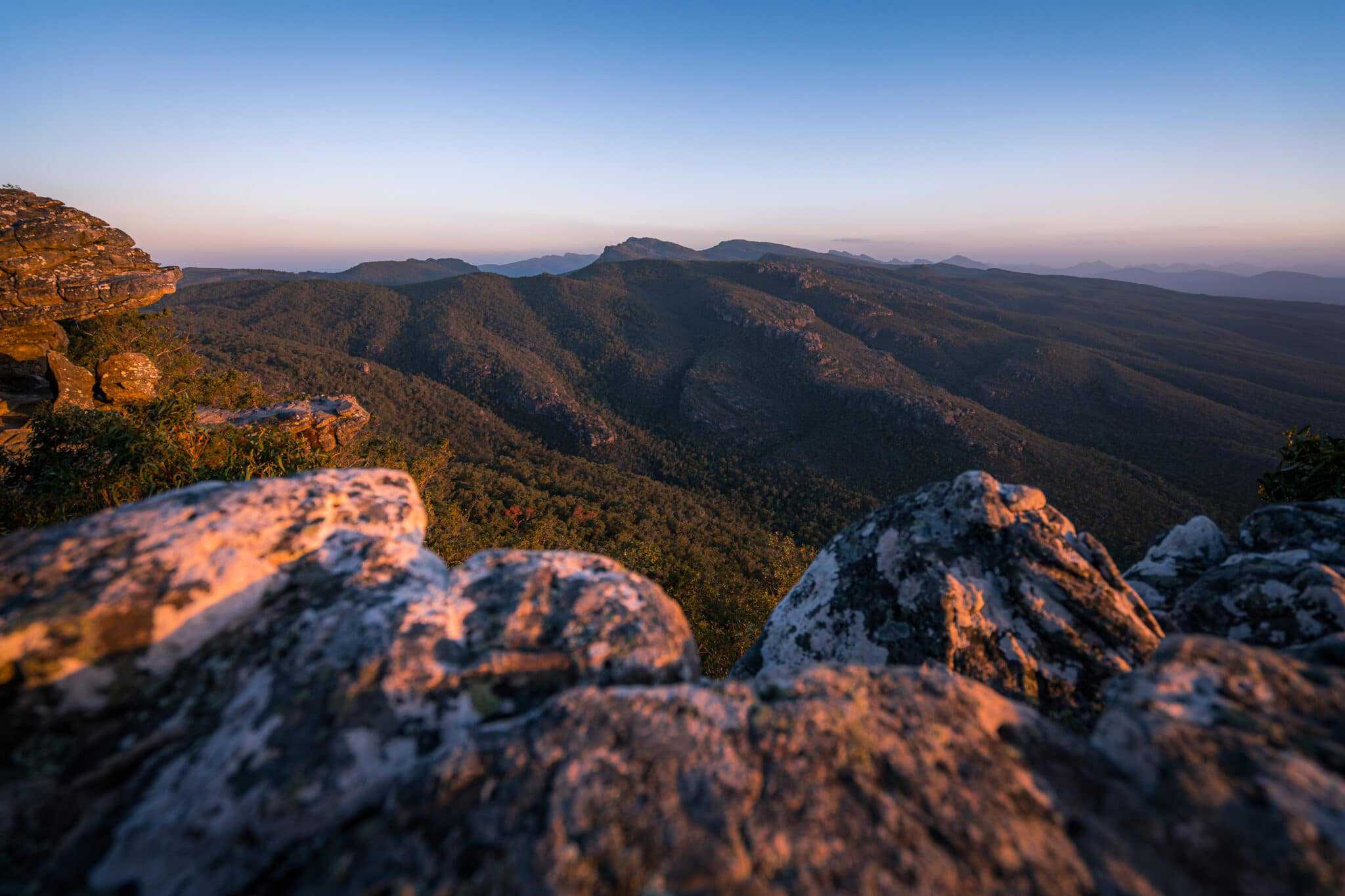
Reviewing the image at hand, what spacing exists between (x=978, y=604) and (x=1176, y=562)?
621 cm

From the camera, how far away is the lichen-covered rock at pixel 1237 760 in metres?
3.02

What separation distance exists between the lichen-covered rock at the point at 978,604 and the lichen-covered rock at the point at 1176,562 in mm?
1988

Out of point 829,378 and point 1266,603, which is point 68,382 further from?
point 829,378

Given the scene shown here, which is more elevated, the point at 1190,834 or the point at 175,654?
the point at 175,654

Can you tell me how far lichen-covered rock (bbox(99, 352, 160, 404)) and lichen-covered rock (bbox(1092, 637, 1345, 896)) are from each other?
112 feet

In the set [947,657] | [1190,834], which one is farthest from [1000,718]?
[947,657]

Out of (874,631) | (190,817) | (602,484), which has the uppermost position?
(190,817)

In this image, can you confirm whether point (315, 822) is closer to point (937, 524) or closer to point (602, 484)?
point (937, 524)

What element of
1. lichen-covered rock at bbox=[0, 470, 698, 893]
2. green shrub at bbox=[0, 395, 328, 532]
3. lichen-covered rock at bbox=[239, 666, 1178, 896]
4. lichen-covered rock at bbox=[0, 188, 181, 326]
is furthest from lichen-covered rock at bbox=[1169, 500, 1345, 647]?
lichen-covered rock at bbox=[0, 188, 181, 326]

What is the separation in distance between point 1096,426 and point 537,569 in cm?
12986

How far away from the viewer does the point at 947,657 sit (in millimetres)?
7359

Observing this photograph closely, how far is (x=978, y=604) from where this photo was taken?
7762 millimetres

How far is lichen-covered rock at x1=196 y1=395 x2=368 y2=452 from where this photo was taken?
88.9 feet

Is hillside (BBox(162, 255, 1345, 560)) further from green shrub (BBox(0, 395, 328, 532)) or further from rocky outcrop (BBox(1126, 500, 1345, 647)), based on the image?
green shrub (BBox(0, 395, 328, 532))
